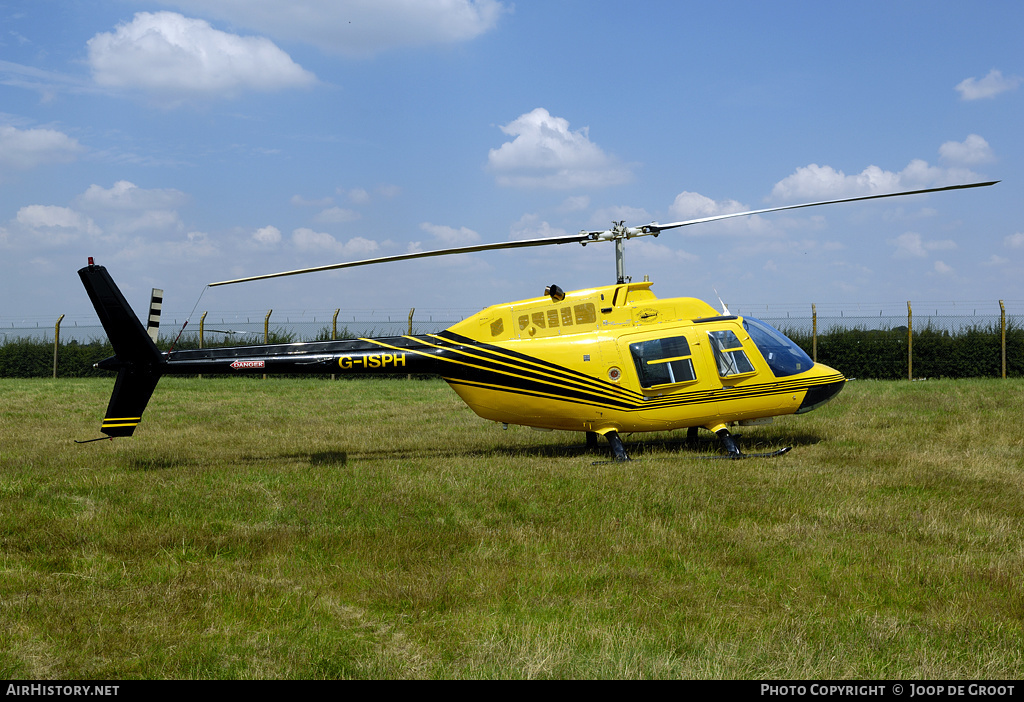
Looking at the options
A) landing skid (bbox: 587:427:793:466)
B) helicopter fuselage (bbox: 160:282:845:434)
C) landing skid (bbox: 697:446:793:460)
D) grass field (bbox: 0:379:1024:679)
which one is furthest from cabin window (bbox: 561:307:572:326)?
landing skid (bbox: 697:446:793:460)

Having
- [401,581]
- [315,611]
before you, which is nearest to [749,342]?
[401,581]

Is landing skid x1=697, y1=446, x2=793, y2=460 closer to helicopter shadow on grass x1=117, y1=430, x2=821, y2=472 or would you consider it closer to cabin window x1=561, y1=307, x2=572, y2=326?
helicopter shadow on grass x1=117, y1=430, x2=821, y2=472

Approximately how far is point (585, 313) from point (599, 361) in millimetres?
924

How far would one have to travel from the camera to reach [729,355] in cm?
1230

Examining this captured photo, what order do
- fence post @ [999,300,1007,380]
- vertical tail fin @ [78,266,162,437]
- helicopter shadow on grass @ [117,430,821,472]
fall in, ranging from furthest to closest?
fence post @ [999,300,1007,380] < helicopter shadow on grass @ [117,430,821,472] < vertical tail fin @ [78,266,162,437]

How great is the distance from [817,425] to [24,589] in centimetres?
1408

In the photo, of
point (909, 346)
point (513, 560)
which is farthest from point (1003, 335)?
point (513, 560)

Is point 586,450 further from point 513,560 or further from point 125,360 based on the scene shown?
point 125,360

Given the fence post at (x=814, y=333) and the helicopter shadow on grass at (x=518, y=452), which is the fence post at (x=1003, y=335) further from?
the helicopter shadow on grass at (x=518, y=452)

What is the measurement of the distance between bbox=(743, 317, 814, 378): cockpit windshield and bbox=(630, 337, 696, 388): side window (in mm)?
1376

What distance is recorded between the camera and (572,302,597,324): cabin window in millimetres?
12414
